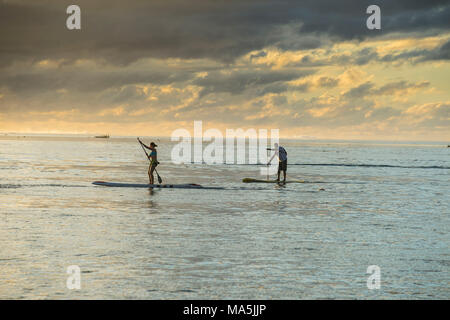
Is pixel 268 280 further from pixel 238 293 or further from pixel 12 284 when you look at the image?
pixel 12 284

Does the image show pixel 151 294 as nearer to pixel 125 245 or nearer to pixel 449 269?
pixel 125 245

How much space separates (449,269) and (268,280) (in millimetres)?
4617

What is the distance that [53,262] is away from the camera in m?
13.4

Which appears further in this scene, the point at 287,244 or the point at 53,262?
the point at 287,244

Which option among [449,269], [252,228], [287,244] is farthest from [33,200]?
[449,269]

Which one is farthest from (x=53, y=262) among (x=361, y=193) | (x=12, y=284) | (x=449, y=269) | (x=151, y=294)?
(x=361, y=193)

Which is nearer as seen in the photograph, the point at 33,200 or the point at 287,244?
the point at 287,244

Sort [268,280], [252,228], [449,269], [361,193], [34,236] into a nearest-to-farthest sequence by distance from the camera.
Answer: [268,280]
[449,269]
[34,236]
[252,228]
[361,193]

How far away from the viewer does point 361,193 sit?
109ft

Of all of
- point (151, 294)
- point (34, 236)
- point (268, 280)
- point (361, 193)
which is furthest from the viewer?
point (361, 193)

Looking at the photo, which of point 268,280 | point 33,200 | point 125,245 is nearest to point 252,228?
point 125,245

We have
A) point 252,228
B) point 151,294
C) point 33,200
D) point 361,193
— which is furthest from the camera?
point 361,193

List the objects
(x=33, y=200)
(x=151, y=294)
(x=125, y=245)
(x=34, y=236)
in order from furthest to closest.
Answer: (x=33, y=200) → (x=34, y=236) → (x=125, y=245) → (x=151, y=294)
